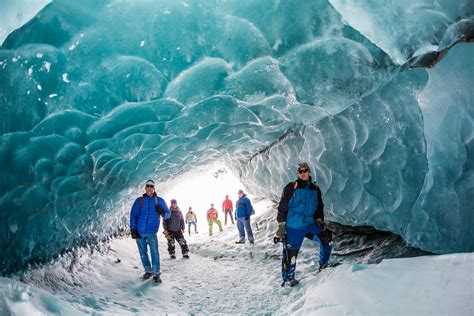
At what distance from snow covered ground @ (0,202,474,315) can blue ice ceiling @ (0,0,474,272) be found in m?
0.69

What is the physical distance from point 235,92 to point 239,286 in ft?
9.43

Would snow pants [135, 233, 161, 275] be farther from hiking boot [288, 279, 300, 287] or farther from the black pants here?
the black pants

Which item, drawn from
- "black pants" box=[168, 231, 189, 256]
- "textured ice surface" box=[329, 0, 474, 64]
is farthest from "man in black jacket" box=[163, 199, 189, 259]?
"textured ice surface" box=[329, 0, 474, 64]

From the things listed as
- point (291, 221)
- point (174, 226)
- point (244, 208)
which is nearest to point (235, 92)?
point (291, 221)

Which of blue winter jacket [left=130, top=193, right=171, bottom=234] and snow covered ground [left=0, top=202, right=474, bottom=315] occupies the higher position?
blue winter jacket [left=130, top=193, right=171, bottom=234]

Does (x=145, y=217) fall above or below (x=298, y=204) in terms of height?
above

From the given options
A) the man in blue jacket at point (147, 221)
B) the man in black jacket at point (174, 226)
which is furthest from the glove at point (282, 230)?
the man in black jacket at point (174, 226)

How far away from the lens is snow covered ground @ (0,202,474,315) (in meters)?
2.32

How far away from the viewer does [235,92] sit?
13.3 ft

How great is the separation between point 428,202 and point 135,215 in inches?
149

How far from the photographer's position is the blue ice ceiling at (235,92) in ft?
9.60

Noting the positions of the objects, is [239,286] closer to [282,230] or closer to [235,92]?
[282,230]

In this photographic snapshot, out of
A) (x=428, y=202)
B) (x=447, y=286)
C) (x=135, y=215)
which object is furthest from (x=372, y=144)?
(x=135, y=215)

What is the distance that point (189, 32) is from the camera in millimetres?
3215
